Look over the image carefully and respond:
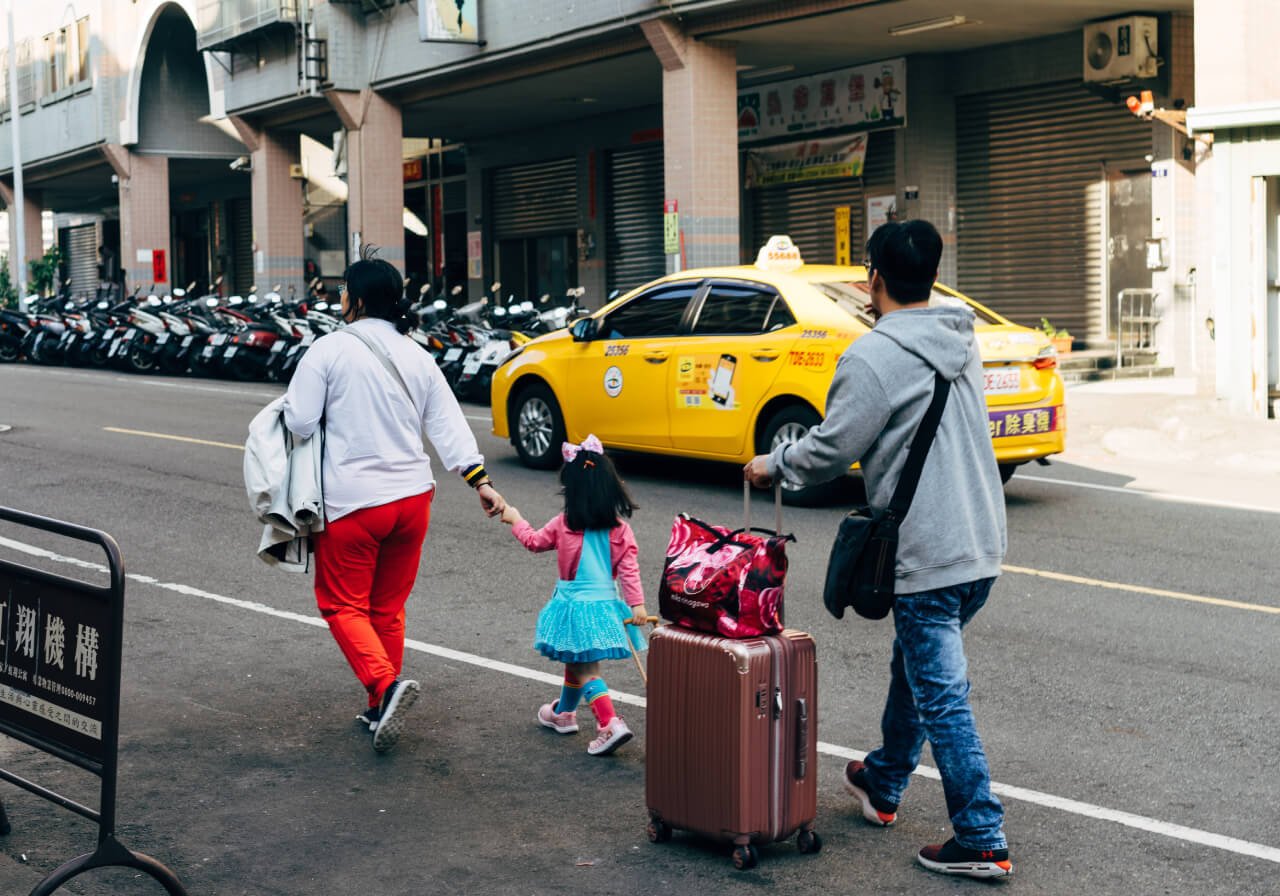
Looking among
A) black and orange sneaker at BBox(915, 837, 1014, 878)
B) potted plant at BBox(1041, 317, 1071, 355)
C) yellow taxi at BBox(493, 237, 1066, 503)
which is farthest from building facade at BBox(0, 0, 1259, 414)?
black and orange sneaker at BBox(915, 837, 1014, 878)

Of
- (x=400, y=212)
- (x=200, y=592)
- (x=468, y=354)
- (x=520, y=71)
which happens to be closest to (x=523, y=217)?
(x=400, y=212)

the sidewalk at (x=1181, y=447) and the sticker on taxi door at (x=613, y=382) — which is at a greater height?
the sticker on taxi door at (x=613, y=382)

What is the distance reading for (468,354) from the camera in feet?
64.3

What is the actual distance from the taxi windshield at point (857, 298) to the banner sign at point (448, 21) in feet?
46.3

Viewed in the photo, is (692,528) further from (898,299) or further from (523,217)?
(523,217)

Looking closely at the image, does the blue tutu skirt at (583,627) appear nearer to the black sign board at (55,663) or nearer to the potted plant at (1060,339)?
the black sign board at (55,663)

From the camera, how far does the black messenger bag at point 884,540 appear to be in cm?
451

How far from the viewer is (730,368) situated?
11.4m

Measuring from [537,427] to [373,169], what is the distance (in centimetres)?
1604

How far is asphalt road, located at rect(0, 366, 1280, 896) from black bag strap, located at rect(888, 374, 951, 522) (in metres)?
1.12

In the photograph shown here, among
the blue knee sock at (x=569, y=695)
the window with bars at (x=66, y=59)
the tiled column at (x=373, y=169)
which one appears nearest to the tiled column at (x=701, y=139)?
the tiled column at (x=373, y=169)

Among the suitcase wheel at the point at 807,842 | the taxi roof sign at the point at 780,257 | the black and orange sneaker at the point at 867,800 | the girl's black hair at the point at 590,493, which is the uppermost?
the taxi roof sign at the point at 780,257

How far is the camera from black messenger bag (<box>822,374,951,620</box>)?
4.51 m

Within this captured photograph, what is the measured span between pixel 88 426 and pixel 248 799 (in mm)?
12287
